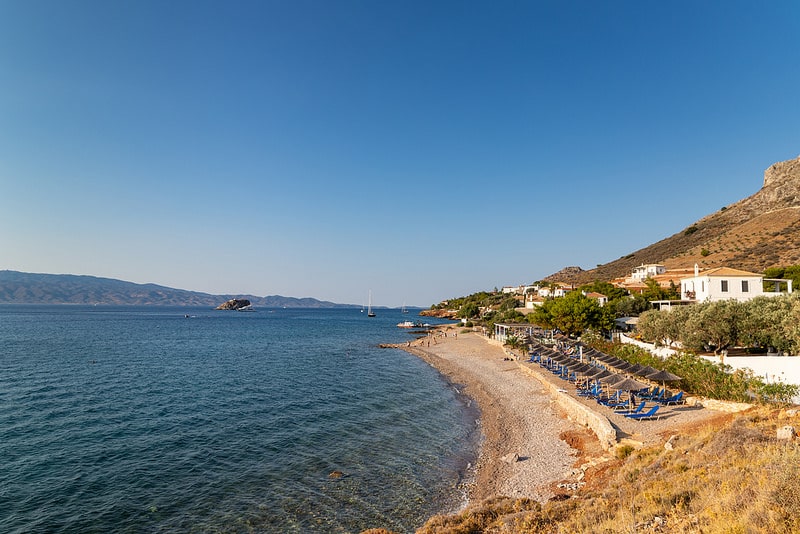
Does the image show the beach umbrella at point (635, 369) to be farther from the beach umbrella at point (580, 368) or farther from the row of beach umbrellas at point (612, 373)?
the beach umbrella at point (580, 368)

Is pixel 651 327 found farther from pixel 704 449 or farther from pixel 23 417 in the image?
pixel 23 417

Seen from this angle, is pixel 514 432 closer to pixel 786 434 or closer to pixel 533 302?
pixel 786 434

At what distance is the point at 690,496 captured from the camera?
25.5 ft

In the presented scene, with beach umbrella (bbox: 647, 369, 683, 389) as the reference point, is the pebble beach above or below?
below

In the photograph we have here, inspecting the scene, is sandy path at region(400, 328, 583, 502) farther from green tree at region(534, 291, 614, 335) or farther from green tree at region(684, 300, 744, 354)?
green tree at region(684, 300, 744, 354)

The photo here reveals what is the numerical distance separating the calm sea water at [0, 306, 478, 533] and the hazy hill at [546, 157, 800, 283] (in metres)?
55.3

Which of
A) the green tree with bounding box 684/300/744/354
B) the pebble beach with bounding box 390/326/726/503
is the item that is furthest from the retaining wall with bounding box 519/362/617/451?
the green tree with bounding box 684/300/744/354

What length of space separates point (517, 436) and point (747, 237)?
76802mm

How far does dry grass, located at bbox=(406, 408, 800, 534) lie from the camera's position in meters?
6.14

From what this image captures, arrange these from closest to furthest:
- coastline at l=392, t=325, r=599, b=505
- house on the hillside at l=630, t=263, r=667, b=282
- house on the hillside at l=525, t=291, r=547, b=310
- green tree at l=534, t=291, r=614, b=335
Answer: coastline at l=392, t=325, r=599, b=505, green tree at l=534, t=291, r=614, b=335, house on the hillside at l=525, t=291, r=547, b=310, house on the hillside at l=630, t=263, r=667, b=282

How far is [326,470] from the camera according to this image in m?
15.6

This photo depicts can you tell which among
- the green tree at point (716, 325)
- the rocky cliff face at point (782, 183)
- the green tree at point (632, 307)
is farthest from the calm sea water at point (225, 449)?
the rocky cliff face at point (782, 183)

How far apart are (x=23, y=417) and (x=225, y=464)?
42.8 feet

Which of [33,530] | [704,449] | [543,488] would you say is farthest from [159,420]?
[704,449]
